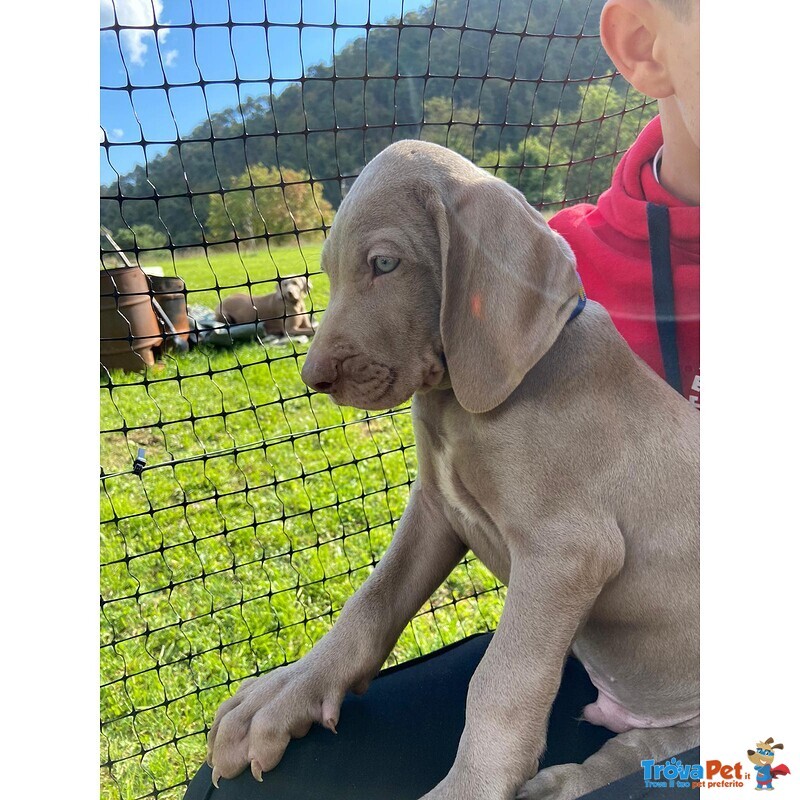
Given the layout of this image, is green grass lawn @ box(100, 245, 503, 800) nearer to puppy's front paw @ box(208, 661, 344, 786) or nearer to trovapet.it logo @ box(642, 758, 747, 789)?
puppy's front paw @ box(208, 661, 344, 786)

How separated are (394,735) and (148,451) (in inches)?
22.5

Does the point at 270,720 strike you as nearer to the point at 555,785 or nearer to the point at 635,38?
the point at 555,785

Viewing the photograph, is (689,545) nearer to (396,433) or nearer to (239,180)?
(239,180)

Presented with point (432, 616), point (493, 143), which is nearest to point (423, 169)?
point (493, 143)

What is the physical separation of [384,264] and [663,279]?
10.3 inches

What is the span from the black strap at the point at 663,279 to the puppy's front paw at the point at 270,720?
1.87 ft

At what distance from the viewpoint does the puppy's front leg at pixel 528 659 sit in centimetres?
80

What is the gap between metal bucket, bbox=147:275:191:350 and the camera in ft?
2.74

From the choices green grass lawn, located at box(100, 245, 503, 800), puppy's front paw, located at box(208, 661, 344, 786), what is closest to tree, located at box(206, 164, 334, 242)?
green grass lawn, located at box(100, 245, 503, 800)

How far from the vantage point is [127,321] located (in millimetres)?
891

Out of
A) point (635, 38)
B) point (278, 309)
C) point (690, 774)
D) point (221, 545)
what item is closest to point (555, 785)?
point (690, 774)

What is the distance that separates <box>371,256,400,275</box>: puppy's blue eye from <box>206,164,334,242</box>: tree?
75 millimetres
